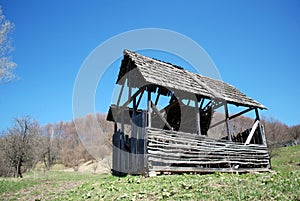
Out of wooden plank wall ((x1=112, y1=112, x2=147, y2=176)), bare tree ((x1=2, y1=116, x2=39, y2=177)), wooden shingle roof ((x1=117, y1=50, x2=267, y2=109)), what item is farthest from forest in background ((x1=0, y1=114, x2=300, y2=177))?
wooden plank wall ((x1=112, y1=112, x2=147, y2=176))

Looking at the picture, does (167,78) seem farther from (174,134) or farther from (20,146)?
(20,146)

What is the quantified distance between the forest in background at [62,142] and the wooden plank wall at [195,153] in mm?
4991

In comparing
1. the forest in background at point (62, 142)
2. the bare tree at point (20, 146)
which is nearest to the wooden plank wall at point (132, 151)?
the forest in background at point (62, 142)

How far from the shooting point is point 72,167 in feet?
144

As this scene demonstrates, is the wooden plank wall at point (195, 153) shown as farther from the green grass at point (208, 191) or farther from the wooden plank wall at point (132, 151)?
the green grass at point (208, 191)

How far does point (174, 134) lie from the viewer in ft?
34.5

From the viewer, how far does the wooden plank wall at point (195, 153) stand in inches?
381

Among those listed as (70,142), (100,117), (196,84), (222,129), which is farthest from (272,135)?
(70,142)

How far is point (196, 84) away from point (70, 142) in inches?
1747

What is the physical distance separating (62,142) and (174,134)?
45.3m

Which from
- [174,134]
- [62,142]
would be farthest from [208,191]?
[62,142]

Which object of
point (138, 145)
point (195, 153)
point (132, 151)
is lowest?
point (195, 153)

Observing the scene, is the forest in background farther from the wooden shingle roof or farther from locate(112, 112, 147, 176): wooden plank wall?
locate(112, 112, 147, 176): wooden plank wall

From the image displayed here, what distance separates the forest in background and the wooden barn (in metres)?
4.44
